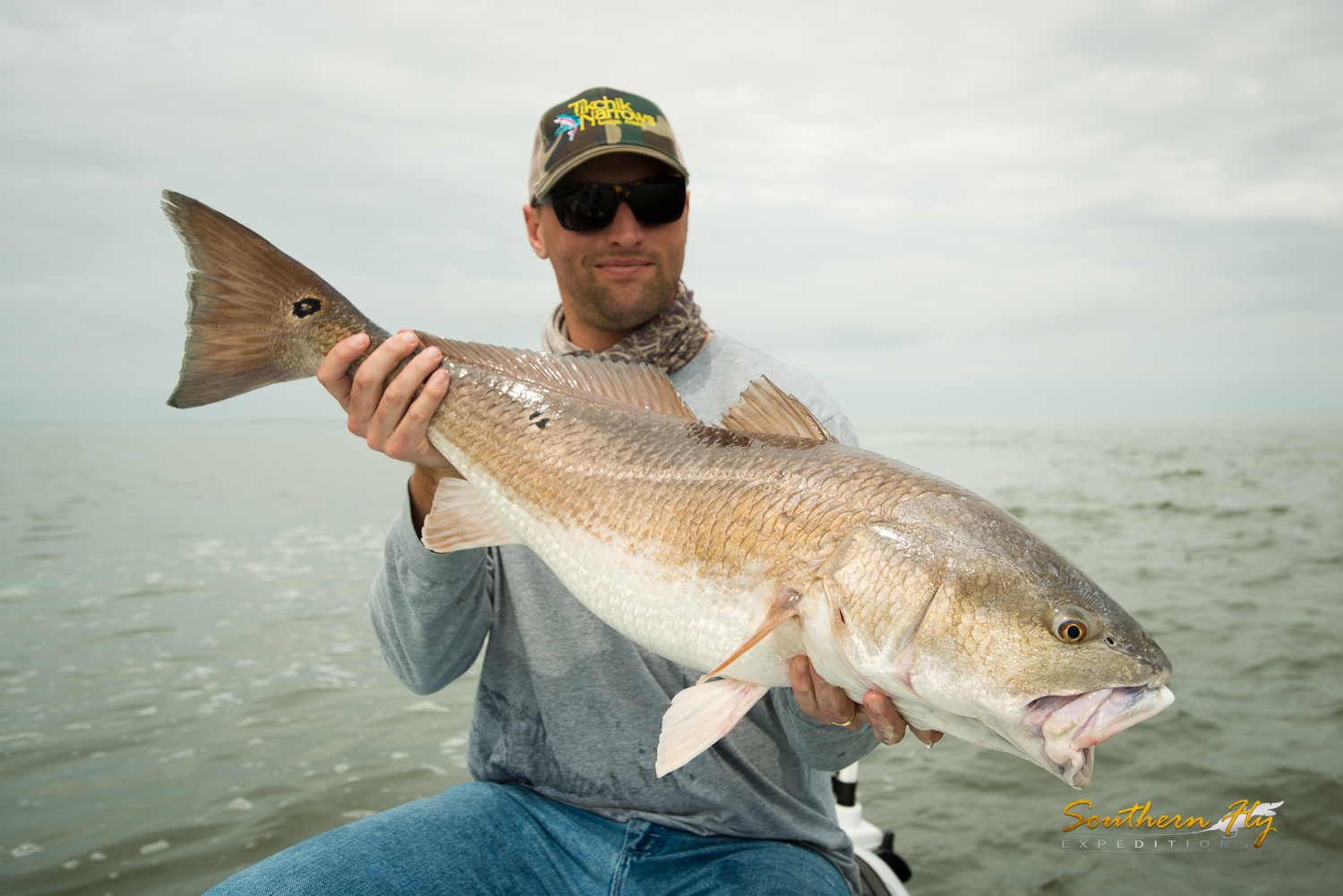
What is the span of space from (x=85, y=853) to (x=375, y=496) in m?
18.0

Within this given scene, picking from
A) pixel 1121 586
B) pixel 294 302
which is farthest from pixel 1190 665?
pixel 294 302

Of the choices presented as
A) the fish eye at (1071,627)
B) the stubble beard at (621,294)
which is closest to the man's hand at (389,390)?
the stubble beard at (621,294)

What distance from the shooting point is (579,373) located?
2623 millimetres

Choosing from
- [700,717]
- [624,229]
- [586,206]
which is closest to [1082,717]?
[700,717]

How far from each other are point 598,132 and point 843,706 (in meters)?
2.57

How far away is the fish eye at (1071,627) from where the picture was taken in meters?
1.67

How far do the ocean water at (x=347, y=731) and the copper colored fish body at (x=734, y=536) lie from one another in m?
3.46

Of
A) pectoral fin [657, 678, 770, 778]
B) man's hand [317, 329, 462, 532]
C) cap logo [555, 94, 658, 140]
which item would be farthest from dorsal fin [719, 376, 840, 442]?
cap logo [555, 94, 658, 140]

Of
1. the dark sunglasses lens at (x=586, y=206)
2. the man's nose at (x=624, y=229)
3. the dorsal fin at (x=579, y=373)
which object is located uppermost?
the dark sunglasses lens at (x=586, y=206)

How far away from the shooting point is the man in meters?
2.43

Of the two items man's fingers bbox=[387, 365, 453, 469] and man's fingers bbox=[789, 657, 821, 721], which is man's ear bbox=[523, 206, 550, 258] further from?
man's fingers bbox=[789, 657, 821, 721]

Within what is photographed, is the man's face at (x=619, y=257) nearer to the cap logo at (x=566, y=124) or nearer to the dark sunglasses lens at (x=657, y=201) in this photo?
the dark sunglasses lens at (x=657, y=201)

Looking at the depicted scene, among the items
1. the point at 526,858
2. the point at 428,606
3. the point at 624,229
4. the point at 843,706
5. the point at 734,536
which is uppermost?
the point at 624,229

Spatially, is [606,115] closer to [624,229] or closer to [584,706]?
[624,229]
